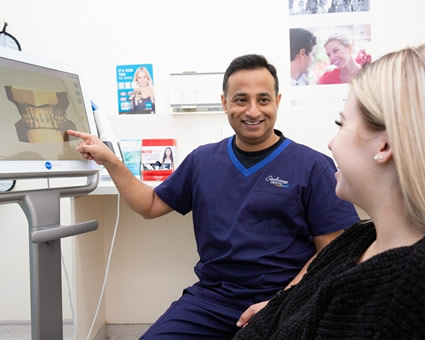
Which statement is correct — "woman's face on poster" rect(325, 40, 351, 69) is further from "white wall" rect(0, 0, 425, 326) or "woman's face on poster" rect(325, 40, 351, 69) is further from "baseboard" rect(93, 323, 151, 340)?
"baseboard" rect(93, 323, 151, 340)

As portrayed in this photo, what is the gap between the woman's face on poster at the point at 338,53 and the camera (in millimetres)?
1924

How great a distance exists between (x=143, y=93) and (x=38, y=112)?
3.24 ft

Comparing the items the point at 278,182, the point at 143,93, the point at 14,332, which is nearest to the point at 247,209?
the point at 278,182

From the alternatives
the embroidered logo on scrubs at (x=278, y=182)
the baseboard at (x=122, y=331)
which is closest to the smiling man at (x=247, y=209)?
the embroidered logo on scrubs at (x=278, y=182)

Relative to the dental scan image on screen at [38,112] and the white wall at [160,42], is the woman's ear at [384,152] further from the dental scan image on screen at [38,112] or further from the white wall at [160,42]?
the white wall at [160,42]

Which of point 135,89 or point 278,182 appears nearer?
point 278,182

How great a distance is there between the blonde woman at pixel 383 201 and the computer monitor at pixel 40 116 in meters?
0.71

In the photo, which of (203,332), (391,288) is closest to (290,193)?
(203,332)

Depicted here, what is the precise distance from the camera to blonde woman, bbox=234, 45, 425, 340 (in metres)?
0.53

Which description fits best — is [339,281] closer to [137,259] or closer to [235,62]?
[235,62]

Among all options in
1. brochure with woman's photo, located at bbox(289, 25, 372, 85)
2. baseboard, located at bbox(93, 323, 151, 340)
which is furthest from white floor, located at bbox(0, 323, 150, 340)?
brochure with woman's photo, located at bbox(289, 25, 372, 85)

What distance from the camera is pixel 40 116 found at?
1007 millimetres

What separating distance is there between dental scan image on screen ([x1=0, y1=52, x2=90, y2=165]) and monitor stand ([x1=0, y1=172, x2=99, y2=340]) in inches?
4.4

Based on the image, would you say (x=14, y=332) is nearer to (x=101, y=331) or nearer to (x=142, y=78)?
(x=101, y=331)
